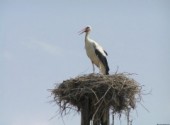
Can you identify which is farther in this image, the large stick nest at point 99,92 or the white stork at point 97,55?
the white stork at point 97,55

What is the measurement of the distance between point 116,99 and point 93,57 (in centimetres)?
321

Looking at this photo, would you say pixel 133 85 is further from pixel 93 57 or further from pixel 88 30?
pixel 88 30

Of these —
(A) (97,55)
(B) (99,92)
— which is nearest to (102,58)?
(A) (97,55)

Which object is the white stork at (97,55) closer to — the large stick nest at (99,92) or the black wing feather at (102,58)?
the black wing feather at (102,58)

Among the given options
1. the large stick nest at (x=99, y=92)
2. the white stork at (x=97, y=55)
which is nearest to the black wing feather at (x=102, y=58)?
the white stork at (x=97, y=55)

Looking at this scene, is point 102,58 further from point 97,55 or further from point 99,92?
point 99,92

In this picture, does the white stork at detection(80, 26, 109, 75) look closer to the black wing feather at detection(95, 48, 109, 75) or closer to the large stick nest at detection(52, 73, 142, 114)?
the black wing feather at detection(95, 48, 109, 75)

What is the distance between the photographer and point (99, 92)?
26.9ft

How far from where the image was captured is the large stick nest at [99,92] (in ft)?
26.3

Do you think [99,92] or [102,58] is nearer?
[99,92]

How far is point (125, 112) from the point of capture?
Result: 26.7 ft

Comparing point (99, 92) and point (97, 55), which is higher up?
point (97, 55)

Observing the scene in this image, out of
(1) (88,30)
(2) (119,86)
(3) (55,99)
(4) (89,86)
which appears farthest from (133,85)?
(1) (88,30)

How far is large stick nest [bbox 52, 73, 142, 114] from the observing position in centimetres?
801
